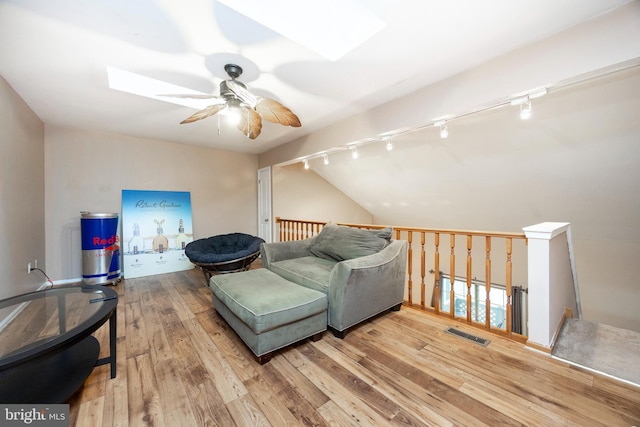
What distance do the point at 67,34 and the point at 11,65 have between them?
90 centimetres

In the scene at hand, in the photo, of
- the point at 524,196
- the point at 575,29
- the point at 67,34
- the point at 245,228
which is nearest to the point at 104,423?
the point at 67,34

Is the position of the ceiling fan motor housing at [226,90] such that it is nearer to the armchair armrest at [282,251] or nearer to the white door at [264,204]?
the armchair armrest at [282,251]

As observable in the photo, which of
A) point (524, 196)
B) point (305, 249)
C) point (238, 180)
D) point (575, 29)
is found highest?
point (575, 29)

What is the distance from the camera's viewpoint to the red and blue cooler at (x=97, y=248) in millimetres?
3404

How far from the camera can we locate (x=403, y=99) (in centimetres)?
270

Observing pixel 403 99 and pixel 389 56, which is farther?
pixel 403 99

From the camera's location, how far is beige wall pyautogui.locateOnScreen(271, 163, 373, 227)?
5125 mm

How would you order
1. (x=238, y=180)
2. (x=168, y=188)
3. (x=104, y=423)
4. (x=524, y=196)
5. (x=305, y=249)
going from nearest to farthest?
(x=104, y=423) → (x=305, y=249) → (x=524, y=196) → (x=168, y=188) → (x=238, y=180)

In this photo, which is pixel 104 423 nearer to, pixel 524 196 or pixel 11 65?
pixel 11 65

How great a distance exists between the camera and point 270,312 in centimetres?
177
